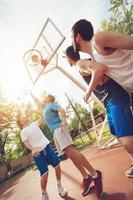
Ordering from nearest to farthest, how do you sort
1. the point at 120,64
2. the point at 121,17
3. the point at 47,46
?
the point at 120,64
the point at 47,46
the point at 121,17

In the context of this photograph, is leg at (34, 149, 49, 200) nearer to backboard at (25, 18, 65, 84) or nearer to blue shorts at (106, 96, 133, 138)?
blue shorts at (106, 96, 133, 138)

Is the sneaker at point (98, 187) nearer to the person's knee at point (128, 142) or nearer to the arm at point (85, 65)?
the person's knee at point (128, 142)

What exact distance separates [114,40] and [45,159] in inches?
124

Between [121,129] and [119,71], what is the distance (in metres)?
0.58

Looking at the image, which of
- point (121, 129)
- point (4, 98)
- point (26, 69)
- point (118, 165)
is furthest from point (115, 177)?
point (4, 98)

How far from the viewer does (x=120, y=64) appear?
9.27 ft

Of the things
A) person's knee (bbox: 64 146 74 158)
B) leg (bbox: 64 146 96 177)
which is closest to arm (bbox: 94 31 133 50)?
leg (bbox: 64 146 96 177)

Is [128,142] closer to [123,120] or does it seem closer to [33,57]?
[123,120]

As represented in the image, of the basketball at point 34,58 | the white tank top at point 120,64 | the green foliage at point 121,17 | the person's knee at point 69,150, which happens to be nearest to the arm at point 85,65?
the white tank top at point 120,64

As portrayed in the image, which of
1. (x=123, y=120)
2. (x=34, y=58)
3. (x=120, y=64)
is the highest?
(x=34, y=58)

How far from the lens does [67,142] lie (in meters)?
4.91

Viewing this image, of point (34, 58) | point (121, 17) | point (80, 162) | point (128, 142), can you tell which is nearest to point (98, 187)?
point (80, 162)

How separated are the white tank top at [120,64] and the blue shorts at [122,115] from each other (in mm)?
193

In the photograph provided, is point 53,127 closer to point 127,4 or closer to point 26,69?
point 26,69
